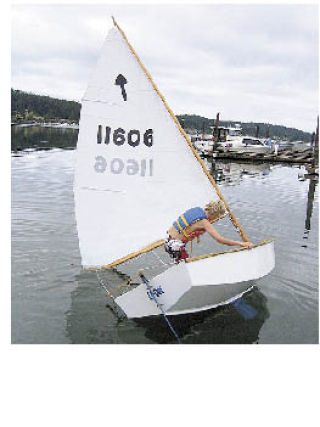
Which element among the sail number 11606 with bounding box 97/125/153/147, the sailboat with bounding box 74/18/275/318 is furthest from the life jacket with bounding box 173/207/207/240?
the sail number 11606 with bounding box 97/125/153/147

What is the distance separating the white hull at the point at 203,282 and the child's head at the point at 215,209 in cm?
124

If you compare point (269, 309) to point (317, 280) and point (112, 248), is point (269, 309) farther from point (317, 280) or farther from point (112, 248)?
point (112, 248)

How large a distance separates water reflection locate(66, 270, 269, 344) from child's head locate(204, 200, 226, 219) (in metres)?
2.12

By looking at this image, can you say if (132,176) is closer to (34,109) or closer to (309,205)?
(309,205)

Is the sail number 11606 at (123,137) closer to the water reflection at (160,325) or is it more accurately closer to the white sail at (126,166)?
the white sail at (126,166)

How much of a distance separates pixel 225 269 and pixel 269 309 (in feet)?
9.65

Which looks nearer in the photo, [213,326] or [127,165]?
[213,326]

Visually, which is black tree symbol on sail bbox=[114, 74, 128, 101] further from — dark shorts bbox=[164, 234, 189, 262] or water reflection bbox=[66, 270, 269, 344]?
water reflection bbox=[66, 270, 269, 344]

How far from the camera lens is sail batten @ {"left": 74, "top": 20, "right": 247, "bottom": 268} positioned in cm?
938

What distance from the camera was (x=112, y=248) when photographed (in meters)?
10.4

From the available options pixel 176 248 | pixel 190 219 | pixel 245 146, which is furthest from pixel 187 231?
pixel 245 146

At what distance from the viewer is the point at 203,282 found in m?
7.78

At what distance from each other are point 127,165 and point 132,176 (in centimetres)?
28

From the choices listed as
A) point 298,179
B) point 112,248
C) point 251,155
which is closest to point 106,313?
point 112,248
